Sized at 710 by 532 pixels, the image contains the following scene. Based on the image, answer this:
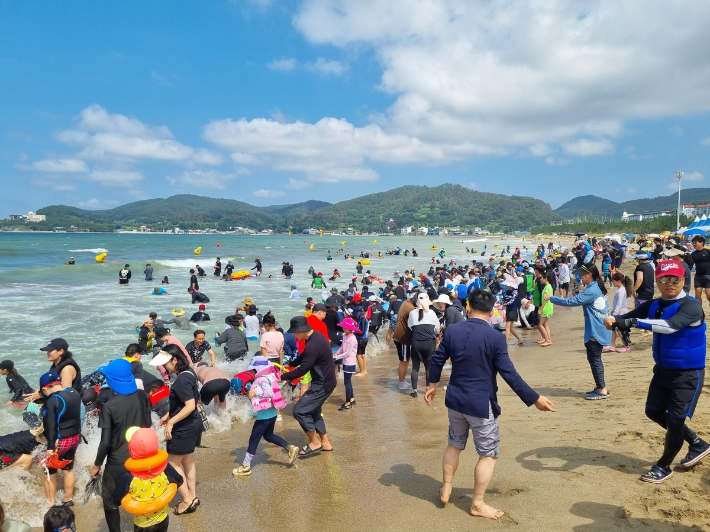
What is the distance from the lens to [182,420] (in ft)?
13.6

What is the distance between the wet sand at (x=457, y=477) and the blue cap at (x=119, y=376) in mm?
1317

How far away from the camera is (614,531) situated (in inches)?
130

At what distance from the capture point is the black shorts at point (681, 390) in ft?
12.1

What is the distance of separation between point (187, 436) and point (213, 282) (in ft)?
80.9

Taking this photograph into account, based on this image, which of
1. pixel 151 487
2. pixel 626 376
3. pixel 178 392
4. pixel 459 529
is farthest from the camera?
pixel 626 376

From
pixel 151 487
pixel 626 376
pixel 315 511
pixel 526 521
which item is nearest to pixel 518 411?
pixel 626 376

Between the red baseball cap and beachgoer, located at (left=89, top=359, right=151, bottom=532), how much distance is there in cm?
466

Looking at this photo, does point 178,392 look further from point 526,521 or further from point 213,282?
point 213,282

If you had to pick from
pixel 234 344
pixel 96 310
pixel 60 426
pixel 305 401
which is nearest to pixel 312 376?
pixel 305 401

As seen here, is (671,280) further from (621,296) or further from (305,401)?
(621,296)

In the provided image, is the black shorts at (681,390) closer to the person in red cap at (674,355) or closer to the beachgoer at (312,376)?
the person in red cap at (674,355)

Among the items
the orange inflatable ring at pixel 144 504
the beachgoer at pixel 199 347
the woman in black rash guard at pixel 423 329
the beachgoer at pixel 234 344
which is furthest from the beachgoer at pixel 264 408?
the beachgoer at pixel 234 344

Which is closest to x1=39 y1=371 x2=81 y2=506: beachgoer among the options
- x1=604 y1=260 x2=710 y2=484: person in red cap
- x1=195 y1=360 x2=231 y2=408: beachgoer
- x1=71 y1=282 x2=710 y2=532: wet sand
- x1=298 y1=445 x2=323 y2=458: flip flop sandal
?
x1=71 y1=282 x2=710 y2=532: wet sand

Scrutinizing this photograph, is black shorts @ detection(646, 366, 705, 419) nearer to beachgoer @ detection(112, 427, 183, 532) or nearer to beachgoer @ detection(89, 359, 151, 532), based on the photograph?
→ beachgoer @ detection(112, 427, 183, 532)
